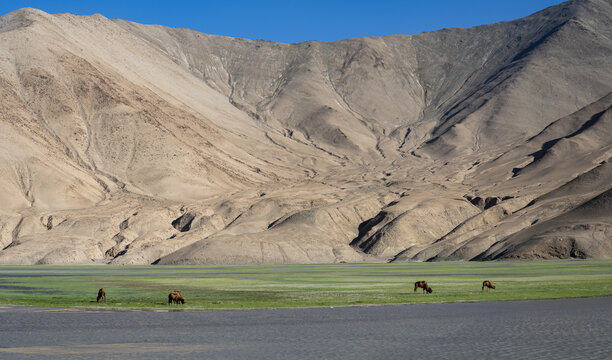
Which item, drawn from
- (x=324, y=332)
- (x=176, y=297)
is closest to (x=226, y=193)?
(x=176, y=297)

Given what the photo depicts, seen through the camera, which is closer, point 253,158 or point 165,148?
point 165,148

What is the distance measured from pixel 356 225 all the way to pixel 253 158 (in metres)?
52.7

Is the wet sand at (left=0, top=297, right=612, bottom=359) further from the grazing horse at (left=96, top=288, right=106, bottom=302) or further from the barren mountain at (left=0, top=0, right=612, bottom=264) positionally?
the barren mountain at (left=0, top=0, right=612, bottom=264)

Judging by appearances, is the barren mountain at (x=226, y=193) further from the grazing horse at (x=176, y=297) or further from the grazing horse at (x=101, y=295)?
the grazing horse at (x=176, y=297)

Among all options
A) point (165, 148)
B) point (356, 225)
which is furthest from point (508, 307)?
point (165, 148)

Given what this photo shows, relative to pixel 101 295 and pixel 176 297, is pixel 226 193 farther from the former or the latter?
pixel 176 297

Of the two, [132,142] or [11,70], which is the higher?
[11,70]

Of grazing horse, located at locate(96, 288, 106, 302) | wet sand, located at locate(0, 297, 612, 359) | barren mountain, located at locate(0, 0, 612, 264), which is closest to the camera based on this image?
wet sand, located at locate(0, 297, 612, 359)

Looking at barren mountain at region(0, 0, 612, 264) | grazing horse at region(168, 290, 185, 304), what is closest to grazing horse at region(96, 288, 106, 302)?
grazing horse at region(168, 290, 185, 304)

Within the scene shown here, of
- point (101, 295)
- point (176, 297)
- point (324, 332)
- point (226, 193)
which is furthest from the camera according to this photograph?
point (226, 193)

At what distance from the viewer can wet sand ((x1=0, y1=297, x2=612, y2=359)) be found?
21484 millimetres

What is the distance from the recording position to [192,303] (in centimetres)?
4066

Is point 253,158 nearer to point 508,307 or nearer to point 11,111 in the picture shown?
point 11,111

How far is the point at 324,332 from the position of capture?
2695cm
